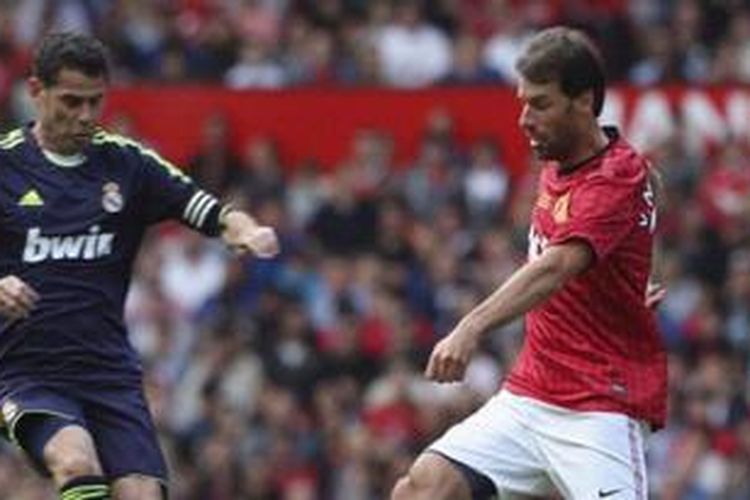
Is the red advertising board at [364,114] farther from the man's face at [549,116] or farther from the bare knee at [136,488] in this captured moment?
the man's face at [549,116]

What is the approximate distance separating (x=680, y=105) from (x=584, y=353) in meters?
12.2

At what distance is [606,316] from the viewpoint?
35.7 feet

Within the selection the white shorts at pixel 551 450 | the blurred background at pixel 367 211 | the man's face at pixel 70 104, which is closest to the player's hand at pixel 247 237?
the man's face at pixel 70 104

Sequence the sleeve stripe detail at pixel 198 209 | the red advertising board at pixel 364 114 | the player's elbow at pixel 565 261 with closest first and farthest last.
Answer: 1. the player's elbow at pixel 565 261
2. the sleeve stripe detail at pixel 198 209
3. the red advertising board at pixel 364 114

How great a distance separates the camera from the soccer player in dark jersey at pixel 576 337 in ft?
35.1

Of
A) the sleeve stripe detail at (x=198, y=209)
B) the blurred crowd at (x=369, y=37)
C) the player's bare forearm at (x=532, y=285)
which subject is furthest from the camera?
the blurred crowd at (x=369, y=37)

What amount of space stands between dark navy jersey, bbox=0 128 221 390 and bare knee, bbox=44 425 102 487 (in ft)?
0.99

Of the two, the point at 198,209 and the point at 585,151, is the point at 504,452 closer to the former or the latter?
the point at 585,151

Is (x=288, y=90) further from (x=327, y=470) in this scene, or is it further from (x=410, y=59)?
(x=327, y=470)

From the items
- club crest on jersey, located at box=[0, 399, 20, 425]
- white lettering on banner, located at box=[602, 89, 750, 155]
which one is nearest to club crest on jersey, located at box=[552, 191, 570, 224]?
club crest on jersey, located at box=[0, 399, 20, 425]

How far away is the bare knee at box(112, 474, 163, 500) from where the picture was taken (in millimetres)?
11266

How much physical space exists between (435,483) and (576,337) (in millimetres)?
745

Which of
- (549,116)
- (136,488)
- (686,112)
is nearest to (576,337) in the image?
(549,116)

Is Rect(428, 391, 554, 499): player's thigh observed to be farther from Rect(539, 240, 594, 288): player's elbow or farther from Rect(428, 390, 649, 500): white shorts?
Rect(539, 240, 594, 288): player's elbow
